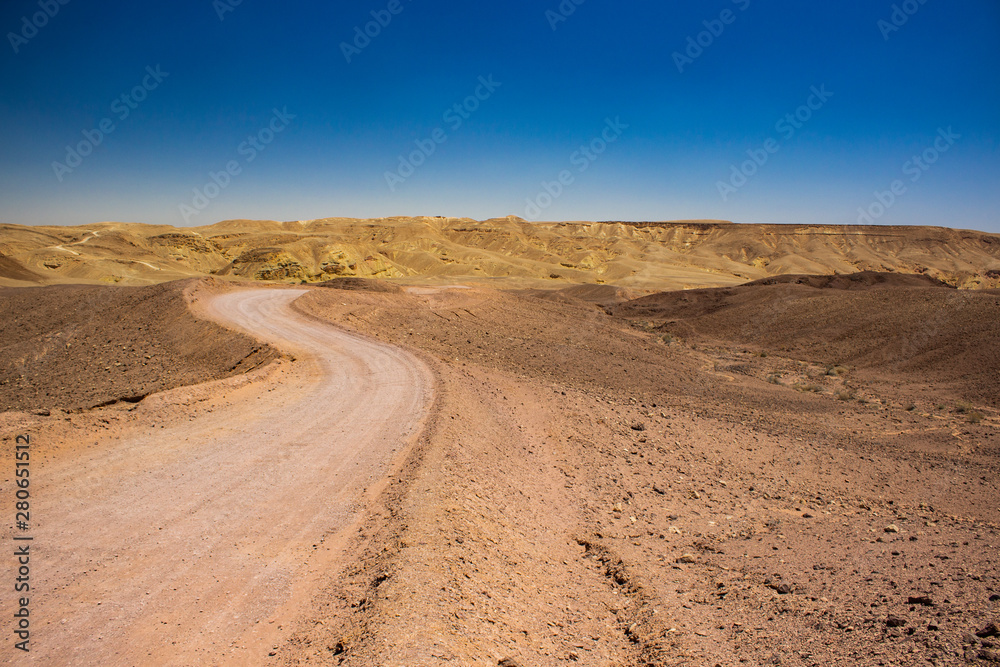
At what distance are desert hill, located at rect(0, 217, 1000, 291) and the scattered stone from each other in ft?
157

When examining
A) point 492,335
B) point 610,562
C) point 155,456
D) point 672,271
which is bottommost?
point 610,562

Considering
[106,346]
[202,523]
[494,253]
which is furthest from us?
[494,253]

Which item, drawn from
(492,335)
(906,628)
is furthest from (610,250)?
(906,628)

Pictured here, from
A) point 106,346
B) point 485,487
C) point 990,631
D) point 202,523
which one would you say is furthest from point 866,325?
point 106,346

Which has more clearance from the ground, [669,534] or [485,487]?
[485,487]

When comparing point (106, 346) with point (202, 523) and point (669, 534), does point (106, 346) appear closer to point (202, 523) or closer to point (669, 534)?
point (202, 523)

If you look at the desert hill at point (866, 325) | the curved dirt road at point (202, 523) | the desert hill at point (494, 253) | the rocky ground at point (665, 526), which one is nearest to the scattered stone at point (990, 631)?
the rocky ground at point (665, 526)

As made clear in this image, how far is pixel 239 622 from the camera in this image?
176 inches

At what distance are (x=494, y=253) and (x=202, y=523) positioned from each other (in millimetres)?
74529

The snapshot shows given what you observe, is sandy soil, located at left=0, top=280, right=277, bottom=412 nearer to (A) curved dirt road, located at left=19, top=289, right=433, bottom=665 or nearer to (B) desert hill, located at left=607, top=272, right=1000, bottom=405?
(A) curved dirt road, located at left=19, top=289, right=433, bottom=665

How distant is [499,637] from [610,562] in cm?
254

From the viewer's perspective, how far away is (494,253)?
7894 cm

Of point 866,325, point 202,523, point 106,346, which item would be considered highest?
point 866,325

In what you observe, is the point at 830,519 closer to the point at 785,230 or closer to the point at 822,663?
the point at 822,663
